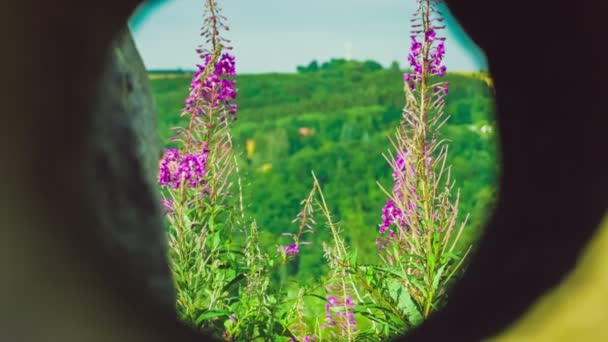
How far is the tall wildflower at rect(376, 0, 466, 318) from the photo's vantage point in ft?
8.55

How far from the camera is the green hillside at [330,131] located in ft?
68.7

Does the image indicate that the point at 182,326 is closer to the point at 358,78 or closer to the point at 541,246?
the point at 541,246

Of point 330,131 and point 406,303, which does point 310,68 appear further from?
point 406,303

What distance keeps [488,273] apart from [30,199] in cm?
115

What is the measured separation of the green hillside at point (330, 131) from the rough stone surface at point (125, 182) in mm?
16702

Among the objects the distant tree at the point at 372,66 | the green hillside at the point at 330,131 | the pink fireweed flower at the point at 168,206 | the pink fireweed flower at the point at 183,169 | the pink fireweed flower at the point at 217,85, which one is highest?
the distant tree at the point at 372,66

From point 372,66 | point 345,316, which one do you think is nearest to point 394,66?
point 372,66

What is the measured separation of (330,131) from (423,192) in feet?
76.7

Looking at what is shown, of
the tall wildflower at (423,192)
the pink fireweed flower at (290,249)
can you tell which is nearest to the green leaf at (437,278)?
the tall wildflower at (423,192)

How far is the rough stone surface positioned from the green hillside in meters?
16.7

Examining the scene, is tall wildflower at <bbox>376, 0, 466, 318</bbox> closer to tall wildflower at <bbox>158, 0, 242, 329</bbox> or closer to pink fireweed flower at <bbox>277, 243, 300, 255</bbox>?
pink fireweed flower at <bbox>277, 243, 300, 255</bbox>

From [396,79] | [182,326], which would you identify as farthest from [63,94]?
[396,79]

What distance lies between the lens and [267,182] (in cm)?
2334

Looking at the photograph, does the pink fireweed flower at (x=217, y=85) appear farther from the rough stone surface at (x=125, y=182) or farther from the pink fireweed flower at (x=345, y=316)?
the pink fireweed flower at (x=345, y=316)
